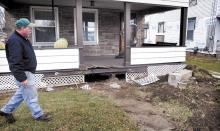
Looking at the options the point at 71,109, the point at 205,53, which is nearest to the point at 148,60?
the point at 71,109

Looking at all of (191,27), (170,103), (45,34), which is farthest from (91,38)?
(191,27)

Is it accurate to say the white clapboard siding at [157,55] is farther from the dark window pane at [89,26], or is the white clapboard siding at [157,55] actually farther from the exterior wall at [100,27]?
the dark window pane at [89,26]

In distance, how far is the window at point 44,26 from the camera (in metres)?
8.82

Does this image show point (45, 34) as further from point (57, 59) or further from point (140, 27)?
point (140, 27)

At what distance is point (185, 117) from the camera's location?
4.51m

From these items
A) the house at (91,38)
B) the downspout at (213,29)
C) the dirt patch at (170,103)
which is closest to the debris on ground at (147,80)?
the dirt patch at (170,103)

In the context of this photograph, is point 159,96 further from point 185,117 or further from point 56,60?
point 56,60

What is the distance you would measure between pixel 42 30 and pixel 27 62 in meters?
5.73

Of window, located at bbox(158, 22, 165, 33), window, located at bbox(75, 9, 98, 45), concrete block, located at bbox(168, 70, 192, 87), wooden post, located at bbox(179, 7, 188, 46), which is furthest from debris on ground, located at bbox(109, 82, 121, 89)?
window, located at bbox(158, 22, 165, 33)

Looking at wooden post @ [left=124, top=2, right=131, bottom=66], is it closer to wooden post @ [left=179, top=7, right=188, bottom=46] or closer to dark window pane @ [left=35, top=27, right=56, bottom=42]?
wooden post @ [left=179, top=7, right=188, bottom=46]

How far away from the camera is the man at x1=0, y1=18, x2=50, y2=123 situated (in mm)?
3404

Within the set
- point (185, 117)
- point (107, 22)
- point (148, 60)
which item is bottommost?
point (185, 117)

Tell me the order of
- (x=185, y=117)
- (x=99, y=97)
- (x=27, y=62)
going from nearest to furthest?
(x=27, y=62) < (x=185, y=117) < (x=99, y=97)

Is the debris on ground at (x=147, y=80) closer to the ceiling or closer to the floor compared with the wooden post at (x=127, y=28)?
closer to the floor
